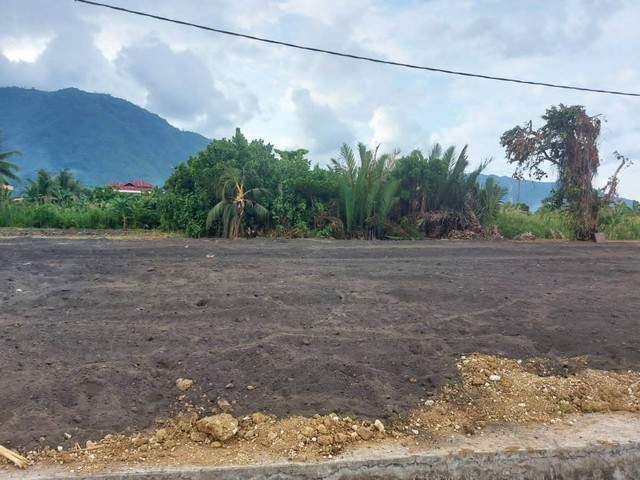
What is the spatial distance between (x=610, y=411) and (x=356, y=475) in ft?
6.68

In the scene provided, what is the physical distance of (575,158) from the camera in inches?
582

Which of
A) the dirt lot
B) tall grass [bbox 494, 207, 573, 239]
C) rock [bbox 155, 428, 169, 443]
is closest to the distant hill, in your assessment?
tall grass [bbox 494, 207, 573, 239]

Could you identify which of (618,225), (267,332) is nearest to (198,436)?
(267,332)

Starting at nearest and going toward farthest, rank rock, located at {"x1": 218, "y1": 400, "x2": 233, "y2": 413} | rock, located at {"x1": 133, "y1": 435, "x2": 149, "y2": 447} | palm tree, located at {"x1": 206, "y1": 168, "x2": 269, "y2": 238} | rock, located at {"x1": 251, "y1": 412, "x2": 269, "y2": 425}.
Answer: rock, located at {"x1": 133, "y1": 435, "x2": 149, "y2": 447} < rock, located at {"x1": 251, "y1": 412, "x2": 269, "y2": 425} < rock, located at {"x1": 218, "y1": 400, "x2": 233, "y2": 413} < palm tree, located at {"x1": 206, "y1": 168, "x2": 269, "y2": 238}

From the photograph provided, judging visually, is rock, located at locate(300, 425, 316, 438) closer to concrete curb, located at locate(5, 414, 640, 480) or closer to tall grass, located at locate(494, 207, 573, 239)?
concrete curb, located at locate(5, 414, 640, 480)

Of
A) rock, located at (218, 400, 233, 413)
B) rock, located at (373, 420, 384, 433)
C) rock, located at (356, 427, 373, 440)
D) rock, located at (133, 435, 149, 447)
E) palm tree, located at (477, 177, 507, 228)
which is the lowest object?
rock, located at (133, 435, 149, 447)

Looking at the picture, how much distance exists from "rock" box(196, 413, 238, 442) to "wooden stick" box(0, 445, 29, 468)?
3.12ft

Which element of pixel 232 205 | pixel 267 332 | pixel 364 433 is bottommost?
pixel 364 433

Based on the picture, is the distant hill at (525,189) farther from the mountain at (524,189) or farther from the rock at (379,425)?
the rock at (379,425)

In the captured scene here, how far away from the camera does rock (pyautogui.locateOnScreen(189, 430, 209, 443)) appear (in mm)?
3120

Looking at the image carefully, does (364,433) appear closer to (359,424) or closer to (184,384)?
(359,424)

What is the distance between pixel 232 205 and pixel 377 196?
399 centimetres

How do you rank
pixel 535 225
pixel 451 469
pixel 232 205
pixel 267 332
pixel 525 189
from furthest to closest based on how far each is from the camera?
pixel 525 189 → pixel 535 225 → pixel 232 205 → pixel 267 332 → pixel 451 469

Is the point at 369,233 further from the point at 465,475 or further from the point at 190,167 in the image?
the point at 465,475
